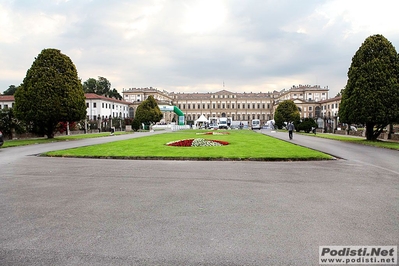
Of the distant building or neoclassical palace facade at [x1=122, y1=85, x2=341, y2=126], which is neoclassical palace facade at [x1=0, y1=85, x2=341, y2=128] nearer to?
neoclassical palace facade at [x1=122, y1=85, x2=341, y2=126]

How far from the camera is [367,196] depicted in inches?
245

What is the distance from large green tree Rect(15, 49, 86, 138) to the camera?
1076 inches

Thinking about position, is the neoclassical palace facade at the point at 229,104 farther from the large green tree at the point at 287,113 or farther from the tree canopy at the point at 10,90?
the large green tree at the point at 287,113

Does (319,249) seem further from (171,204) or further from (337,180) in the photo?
(337,180)

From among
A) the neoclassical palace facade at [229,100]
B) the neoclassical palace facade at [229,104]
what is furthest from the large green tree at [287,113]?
the neoclassical palace facade at [229,104]

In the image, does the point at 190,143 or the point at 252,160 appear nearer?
the point at 252,160

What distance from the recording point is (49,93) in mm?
27641

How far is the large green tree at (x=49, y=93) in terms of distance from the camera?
27.3 metres

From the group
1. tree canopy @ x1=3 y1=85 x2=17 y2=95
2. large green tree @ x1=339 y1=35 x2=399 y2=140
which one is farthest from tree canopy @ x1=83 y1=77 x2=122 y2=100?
large green tree @ x1=339 y1=35 x2=399 y2=140

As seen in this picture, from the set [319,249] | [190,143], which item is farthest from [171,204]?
[190,143]

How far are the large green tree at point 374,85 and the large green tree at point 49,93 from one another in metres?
25.7

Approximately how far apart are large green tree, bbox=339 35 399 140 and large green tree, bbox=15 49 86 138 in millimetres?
25719

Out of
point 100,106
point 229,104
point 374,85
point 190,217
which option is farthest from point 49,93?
point 229,104

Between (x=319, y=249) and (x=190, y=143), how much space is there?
16.4 metres
